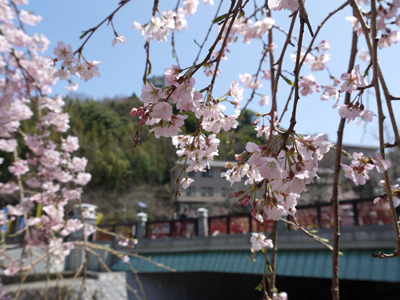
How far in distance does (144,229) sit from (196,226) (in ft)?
7.61

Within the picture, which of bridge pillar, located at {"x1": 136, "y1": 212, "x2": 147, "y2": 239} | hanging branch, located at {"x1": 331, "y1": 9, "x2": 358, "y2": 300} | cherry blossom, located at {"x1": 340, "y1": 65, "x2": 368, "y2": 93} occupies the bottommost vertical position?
bridge pillar, located at {"x1": 136, "y1": 212, "x2": 147, "y2": 239}

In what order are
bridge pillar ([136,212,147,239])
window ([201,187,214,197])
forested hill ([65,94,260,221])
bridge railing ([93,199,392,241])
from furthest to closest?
forested hill ([65,94,260,221])
window ([201,187,214,197])
bridge pillar ([136,212,147,239])
bridge railing ([93,199,392,241])

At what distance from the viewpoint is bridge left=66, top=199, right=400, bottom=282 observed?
5473 mm

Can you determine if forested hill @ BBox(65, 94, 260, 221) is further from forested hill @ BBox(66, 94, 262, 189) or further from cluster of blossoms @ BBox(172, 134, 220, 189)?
cluster of blossoms @ BBox(172, 134, 220, 189)

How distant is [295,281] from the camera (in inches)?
352

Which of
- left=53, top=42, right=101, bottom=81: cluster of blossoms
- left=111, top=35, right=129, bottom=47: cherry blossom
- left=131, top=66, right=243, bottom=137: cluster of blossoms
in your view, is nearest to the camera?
left=131, top=66, right=243, bottom=137: cluster of blossoms

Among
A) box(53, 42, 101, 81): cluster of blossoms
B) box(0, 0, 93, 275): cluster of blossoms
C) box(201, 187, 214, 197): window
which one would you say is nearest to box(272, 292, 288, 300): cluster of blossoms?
box(53, 42, 101, 81): cluster of blossoms

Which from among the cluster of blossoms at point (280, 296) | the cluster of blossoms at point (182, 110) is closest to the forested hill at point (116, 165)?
the cluster of blossoms at point (280, 296)

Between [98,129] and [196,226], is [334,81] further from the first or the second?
[98,129]

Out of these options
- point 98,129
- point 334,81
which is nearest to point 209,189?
point 98,129

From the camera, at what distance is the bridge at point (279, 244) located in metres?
5.47

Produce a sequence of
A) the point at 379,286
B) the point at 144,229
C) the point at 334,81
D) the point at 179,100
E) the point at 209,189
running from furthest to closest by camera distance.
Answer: the point at 209,189 < the point at 144,229 < the point at 379,286 < the point at 334,81 < the point at 179,100

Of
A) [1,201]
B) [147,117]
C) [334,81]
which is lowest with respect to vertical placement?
[1,201]

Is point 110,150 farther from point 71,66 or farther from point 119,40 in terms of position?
point 71,66
